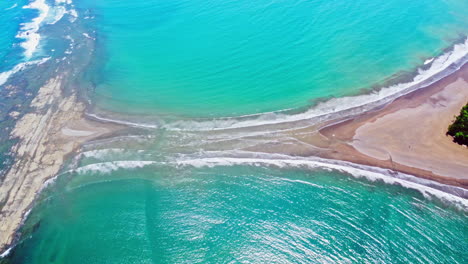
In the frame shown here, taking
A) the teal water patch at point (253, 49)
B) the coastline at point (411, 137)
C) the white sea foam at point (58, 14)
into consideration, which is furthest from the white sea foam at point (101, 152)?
the white sea foam at point (58, 14)

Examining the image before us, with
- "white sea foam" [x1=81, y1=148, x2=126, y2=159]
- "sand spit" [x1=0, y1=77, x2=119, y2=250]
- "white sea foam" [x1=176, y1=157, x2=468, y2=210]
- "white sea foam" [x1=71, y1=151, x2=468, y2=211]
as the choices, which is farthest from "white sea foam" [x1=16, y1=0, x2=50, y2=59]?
"white sea foam" [x1=176, y1=157, x2=468, y2=210]

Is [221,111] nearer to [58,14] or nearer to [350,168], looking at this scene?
[350,168]

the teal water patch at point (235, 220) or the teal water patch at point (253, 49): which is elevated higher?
the teal water patch at point (253, 49)

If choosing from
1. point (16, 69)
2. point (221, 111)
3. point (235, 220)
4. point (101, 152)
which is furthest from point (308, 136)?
point (16, 69)

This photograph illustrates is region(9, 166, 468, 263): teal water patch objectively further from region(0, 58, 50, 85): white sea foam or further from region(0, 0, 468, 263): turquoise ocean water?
region(0, 58, 50, 85): white sea foam

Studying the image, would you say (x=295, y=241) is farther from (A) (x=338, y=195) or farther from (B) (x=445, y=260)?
(B) (x=445, y=260)

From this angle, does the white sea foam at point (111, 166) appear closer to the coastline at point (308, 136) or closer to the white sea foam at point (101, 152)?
the white sea foam at point (101, 152)
